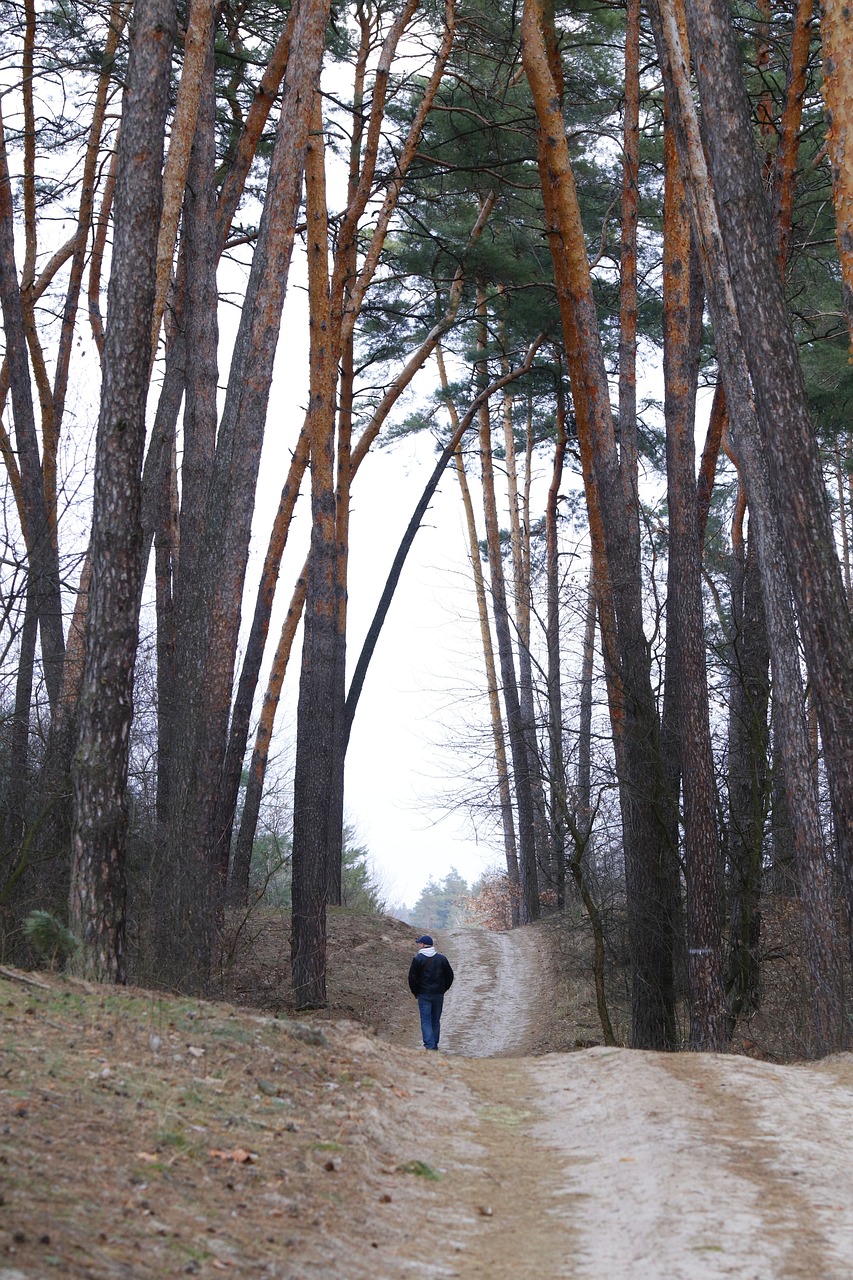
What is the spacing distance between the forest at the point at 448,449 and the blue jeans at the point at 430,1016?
182 centimetres

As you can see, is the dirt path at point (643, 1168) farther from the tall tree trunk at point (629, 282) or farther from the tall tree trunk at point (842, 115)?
the tall tree trunk at point (629, 282)

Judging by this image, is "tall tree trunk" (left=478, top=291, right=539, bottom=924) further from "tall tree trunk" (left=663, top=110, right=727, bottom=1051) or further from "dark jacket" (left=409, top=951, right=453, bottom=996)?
"dark jacket" (left=409, top=951, right=453, bottom=996)

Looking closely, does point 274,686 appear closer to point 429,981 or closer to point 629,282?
point 629,282

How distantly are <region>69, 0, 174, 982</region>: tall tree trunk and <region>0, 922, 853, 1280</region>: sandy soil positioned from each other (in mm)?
847

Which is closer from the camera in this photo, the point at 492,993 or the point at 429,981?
the point at 429,981

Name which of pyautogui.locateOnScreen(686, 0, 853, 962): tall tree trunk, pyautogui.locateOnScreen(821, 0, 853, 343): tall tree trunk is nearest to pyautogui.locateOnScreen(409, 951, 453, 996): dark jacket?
pyautogui.locateOnScreen(686, 0, 853, 962): tall tree trunk

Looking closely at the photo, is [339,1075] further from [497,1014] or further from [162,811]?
[497,1014]

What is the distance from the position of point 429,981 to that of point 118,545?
4.98m

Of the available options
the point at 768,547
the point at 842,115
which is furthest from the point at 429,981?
the point at 842,115

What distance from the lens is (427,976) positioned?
10.2 m

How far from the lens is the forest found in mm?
7762

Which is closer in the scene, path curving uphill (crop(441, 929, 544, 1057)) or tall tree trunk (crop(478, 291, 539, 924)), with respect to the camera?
path curving uphill (crop(441, 929, 544, 1057))

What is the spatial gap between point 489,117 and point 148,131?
31.5 feet

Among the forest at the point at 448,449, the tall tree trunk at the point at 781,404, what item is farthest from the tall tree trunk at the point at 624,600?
the tall tree trunk at the point at 781,404
